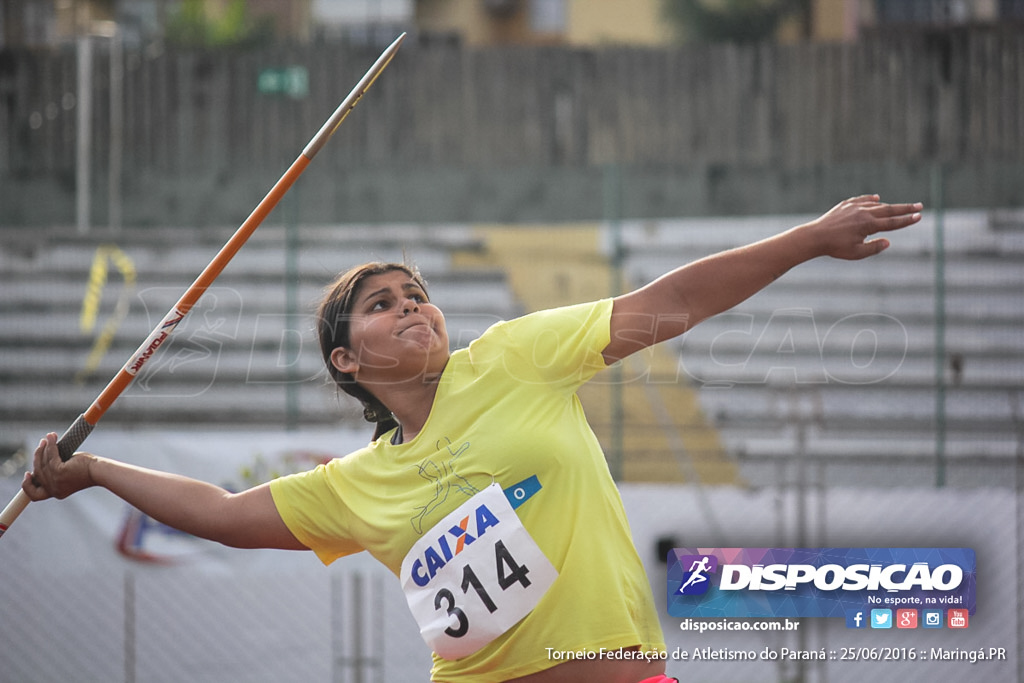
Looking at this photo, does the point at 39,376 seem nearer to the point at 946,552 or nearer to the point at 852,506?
the point at 852,506

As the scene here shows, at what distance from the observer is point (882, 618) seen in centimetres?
365

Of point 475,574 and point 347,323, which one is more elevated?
point 347,323

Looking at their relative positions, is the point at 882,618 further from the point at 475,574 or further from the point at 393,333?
the point at 393,333

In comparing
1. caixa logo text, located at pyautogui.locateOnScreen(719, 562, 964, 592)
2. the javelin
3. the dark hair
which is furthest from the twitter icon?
the javelin

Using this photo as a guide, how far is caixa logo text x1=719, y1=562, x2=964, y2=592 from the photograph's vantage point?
3.51 meters

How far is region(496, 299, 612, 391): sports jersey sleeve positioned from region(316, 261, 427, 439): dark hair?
0.38 metres

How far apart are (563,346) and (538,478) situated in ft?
0.93

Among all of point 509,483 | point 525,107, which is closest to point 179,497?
point 509,483

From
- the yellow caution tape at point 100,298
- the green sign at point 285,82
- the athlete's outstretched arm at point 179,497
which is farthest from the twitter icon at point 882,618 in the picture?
the green sign at point 285,82

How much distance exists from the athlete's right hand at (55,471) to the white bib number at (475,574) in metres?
0.88

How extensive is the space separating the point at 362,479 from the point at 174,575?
3.43 m

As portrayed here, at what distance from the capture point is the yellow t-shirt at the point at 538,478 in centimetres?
241

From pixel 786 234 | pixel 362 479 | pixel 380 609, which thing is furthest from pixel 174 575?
pixel 786 234

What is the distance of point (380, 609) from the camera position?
5641 millimetres
